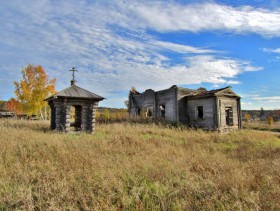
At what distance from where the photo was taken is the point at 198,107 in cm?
2048

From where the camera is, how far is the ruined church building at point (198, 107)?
18281 mm

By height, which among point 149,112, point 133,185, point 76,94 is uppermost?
point 76,94

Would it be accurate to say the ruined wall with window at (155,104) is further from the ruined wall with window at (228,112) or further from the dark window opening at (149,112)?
the ruined wall with window at (228,112)

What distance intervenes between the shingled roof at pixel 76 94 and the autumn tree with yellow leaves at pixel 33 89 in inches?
659

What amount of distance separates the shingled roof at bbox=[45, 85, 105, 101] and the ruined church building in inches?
386

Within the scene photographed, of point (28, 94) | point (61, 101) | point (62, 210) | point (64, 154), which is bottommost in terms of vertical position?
point (62, 210)

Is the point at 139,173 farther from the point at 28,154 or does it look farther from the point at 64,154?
the point at 28,154

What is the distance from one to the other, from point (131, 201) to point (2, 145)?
19.9 feet

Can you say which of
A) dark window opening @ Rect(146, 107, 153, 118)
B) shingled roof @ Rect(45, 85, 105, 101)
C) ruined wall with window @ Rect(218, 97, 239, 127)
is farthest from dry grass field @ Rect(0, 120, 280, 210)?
dark window opening @ Rect(146, 107, 153, 118)

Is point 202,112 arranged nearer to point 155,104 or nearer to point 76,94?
point 155,104

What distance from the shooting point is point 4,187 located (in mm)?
4094

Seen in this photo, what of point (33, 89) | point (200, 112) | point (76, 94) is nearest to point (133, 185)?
point (76, 94)

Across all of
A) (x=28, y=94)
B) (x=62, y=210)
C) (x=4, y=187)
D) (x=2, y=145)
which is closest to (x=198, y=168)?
(x=62, y=210)

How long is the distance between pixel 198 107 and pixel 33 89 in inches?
901
